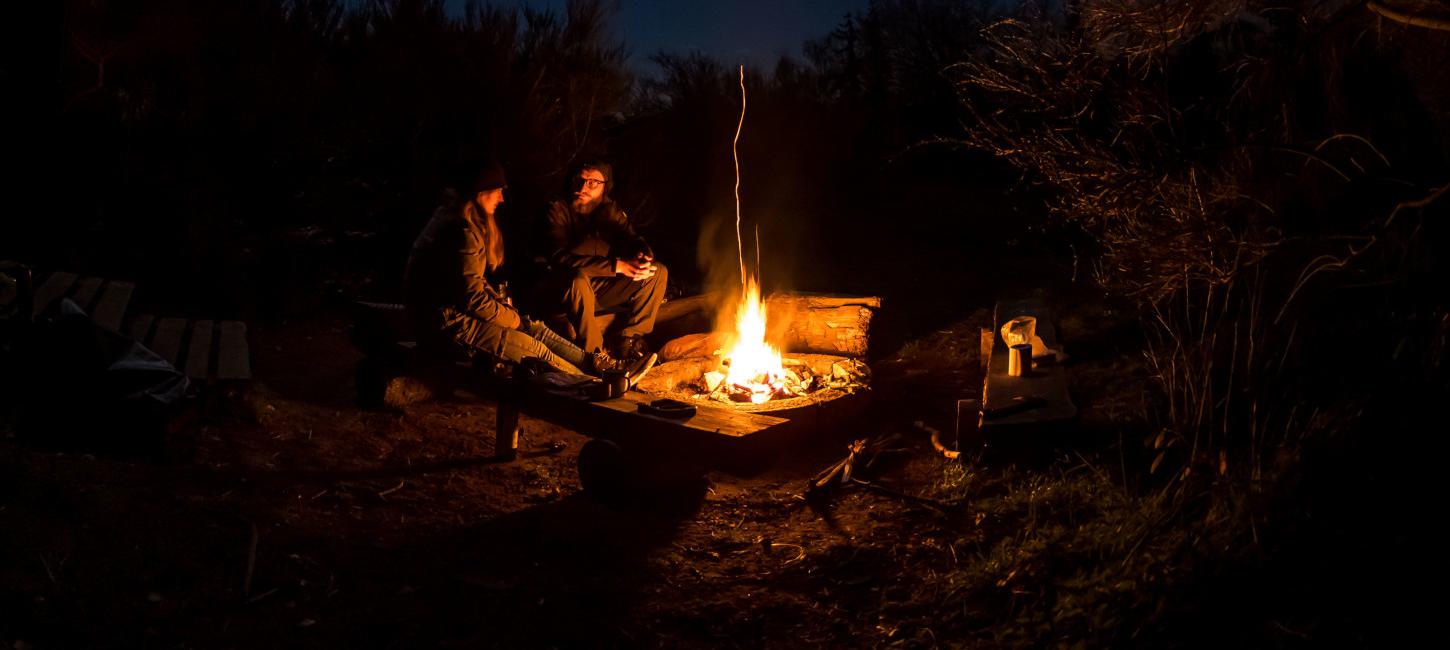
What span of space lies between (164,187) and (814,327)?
653 cm

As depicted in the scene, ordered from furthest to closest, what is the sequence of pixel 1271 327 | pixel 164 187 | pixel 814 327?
pixel 164 187, pixel 814 327, pixel 1271 327

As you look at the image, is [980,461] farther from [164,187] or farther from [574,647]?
[164,187]

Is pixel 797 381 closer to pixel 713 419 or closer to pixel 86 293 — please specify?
pixel 713 419

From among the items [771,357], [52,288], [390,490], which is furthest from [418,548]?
[52,288]

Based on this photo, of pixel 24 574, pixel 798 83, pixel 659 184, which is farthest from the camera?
pixel 798 83

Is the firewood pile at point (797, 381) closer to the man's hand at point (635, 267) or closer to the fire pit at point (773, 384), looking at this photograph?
the fire pit at point (773, 384)

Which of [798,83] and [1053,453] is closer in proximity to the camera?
[1053,453]

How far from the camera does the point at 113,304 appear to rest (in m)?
7.05

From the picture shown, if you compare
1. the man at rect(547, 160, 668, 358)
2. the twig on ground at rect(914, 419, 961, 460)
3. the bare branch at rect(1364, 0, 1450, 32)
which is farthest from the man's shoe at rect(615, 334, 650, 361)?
the bare branch at rect(1364, 0, 1450, 32)

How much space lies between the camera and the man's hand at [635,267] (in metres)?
7.43

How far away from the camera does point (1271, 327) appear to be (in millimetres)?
4742

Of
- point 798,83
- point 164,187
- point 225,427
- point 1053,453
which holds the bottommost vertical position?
point 225,427

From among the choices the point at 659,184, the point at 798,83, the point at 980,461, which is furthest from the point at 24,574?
the point at 798,83

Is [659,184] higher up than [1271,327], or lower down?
higher up
